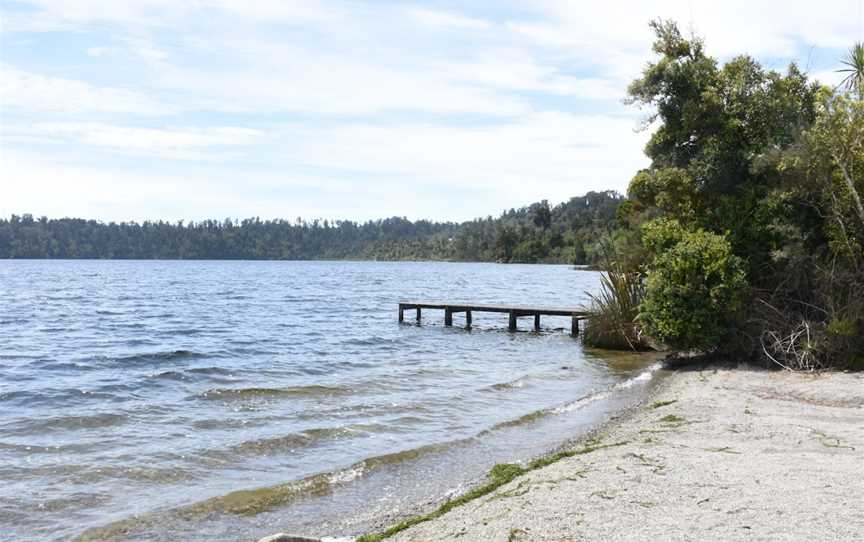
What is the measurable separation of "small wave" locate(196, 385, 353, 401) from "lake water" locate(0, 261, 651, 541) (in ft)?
0.22

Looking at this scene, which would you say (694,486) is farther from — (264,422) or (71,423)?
(71,423)

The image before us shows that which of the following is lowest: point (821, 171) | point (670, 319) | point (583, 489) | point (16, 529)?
point (16, 529)

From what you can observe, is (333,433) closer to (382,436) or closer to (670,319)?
(382,436)

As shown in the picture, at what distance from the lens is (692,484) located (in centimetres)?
757

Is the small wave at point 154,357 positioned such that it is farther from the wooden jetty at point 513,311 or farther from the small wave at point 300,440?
the wooden jetty at point 513,311

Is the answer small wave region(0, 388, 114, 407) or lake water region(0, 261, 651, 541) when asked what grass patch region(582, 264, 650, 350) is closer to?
lake water region(0, 261, 651, 541)

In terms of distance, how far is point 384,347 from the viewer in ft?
84.0

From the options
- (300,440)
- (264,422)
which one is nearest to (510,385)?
(264,422)

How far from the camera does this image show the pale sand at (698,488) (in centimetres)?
632

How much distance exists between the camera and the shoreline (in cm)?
636

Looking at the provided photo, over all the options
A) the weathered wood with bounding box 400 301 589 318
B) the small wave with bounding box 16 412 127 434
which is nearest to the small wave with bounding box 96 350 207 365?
the small wave with bounding box 16 412 127 434

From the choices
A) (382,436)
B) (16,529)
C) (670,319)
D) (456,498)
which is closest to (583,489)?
(456,498)

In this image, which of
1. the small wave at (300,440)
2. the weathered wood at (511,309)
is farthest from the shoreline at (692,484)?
the weathered wood at (511,309)

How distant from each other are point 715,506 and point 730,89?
608 inches
